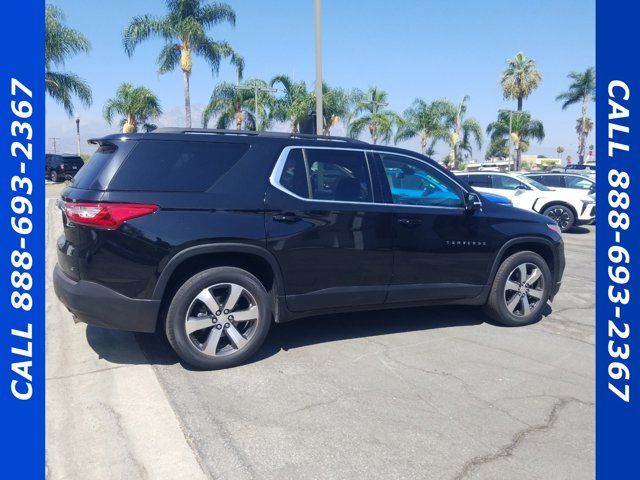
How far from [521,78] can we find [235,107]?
2766cm

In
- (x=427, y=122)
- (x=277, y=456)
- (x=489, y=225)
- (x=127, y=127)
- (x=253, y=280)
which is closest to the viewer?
(x=277, y=456)

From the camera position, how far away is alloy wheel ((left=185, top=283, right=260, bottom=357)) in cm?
395

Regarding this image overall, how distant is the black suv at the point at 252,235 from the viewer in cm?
376

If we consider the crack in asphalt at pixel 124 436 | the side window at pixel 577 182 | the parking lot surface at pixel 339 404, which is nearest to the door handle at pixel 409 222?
the parking lot surface at pixel 339 404

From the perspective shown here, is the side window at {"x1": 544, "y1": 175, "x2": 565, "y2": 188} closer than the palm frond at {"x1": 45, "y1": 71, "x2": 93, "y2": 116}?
Yes

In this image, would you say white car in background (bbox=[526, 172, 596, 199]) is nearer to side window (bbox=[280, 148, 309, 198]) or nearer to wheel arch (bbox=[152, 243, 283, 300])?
side window (bbox=[280, 148, 309, 198])

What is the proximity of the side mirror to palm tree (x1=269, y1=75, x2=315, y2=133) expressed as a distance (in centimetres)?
2692

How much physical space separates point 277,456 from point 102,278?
1.82 m

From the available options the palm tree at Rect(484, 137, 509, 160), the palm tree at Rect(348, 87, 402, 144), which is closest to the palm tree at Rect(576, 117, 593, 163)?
the palm tree at Rect(484, 137, 509, 160)

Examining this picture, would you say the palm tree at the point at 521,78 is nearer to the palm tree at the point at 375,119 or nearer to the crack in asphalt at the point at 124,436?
the palm tree at the point at 375,119

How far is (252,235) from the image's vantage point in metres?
4.02
